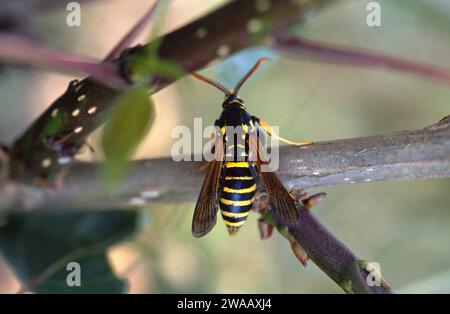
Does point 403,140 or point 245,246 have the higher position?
point 245,246

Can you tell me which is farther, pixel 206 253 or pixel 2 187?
pixel 206 253

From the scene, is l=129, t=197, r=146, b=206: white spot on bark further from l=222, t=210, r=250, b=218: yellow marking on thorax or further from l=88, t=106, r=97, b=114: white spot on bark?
l=88, t=106, r=97, b=114: white spot on bark

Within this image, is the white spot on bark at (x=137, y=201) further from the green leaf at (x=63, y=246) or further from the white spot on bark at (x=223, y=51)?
the white spot on bark at (x=223, y=51)

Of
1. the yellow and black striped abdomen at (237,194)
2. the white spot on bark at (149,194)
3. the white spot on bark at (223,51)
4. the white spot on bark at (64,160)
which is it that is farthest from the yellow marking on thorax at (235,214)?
the white spot on bark at (223,51)

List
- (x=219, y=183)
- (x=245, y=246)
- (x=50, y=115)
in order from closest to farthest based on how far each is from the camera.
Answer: (x=50, y=115) → (x=219, y=183) → (x=245, y=246)
